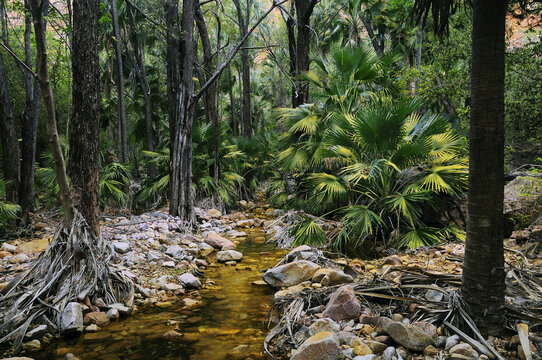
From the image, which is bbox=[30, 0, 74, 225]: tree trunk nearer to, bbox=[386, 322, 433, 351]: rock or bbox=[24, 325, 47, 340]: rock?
bbox=[24, 325, 47, 340]: rock

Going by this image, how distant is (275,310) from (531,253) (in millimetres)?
3085

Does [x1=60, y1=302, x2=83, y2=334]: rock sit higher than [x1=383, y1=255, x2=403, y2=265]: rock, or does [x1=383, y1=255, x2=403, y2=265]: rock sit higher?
[x1=383, y1=255, x2=403, y2=265]: rock

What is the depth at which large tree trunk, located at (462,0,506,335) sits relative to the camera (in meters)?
2.40

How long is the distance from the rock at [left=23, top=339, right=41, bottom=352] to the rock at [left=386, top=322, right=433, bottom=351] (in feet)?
9.44

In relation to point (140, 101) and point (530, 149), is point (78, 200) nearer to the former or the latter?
point (530, 149)

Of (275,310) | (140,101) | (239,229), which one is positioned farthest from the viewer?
(140,101)

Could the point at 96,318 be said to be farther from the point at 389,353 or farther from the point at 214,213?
the point at 214,213

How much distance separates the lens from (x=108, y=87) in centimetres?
1422

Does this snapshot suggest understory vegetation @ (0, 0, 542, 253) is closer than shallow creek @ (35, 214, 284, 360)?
No

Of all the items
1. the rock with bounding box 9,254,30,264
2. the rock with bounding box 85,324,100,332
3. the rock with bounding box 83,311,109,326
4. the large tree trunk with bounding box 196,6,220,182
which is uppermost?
the large tree trunk with bounding box 196,6,220,182

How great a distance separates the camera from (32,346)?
309cm

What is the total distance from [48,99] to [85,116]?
1.12 metres

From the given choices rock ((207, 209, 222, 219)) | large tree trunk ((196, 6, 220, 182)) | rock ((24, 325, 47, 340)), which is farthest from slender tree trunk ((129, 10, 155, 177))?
rock ((24, 325, 47, 340))

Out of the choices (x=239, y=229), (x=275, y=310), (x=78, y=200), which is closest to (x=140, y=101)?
(x=239, y=229)
